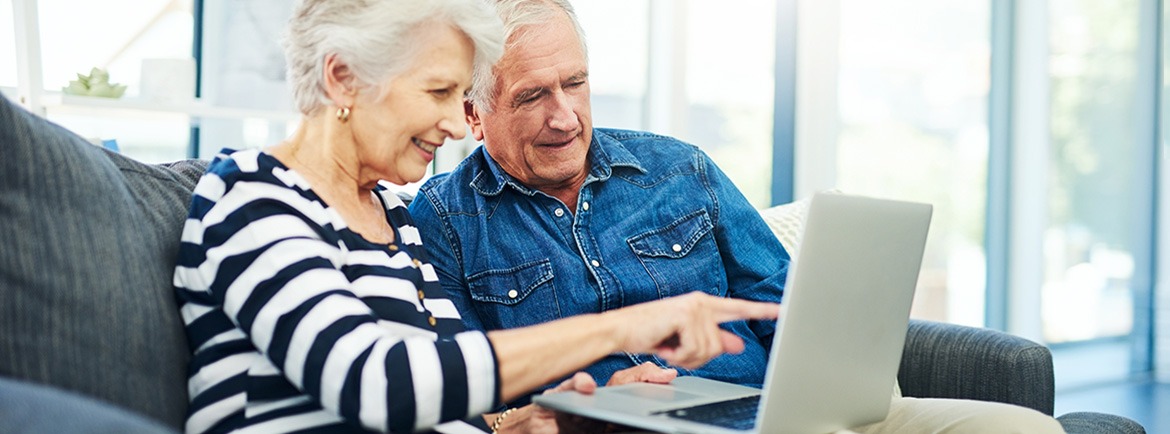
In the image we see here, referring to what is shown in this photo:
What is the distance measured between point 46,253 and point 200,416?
0.24 m

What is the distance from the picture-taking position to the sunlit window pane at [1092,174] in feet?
16.5

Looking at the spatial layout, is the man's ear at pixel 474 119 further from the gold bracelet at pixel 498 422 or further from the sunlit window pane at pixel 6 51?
the sunlit window pane at pixel 6 51

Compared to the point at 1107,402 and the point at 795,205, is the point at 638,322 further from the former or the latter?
the point at 1107,402

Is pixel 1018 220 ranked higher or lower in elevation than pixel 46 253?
lower

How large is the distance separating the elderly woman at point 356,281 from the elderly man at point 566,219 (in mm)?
305

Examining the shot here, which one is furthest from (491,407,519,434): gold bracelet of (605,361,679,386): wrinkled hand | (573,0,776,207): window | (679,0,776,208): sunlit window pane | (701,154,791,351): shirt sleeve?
(679,0,776,208): sunlit window pane

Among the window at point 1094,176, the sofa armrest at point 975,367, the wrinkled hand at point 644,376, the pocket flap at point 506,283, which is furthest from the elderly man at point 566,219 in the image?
the window at point 1094,176

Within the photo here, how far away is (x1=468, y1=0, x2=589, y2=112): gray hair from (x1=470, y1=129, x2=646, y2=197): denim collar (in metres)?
0.10

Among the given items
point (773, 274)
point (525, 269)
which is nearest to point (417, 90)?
point (525, 269)

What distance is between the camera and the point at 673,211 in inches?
74.3

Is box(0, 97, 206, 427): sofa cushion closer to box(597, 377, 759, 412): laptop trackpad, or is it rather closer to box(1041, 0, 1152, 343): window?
box(597, 377, 759, 412): laptop trackpad

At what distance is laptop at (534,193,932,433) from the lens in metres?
1.15

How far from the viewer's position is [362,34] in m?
1.28

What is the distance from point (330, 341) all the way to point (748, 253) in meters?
1.00
